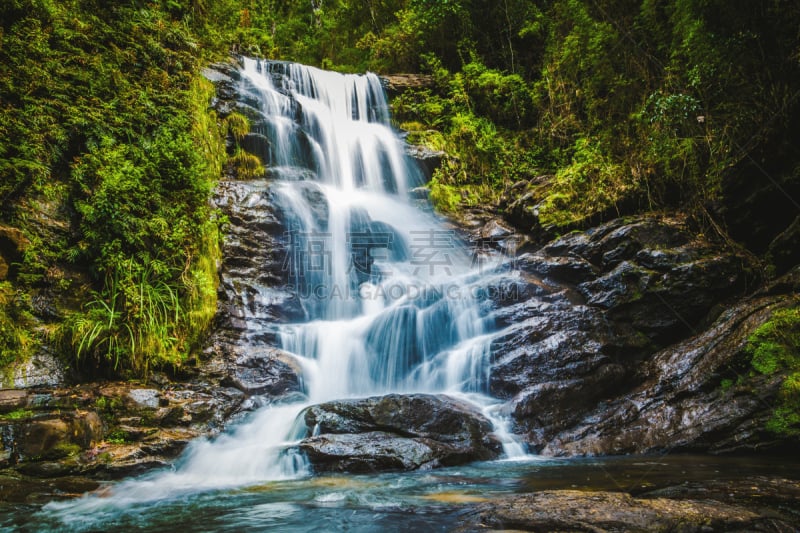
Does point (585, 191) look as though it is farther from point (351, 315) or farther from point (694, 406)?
point (351, 315)

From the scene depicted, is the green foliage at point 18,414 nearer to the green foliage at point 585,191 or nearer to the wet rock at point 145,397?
the wet rock at point 145,397

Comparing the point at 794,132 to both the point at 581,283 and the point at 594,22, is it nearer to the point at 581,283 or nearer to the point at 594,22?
the point at 581,283

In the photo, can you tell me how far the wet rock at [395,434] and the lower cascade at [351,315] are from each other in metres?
0.02

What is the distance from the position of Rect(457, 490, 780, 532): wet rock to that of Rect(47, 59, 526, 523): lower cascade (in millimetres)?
1949

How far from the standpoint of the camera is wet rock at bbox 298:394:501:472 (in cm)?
445

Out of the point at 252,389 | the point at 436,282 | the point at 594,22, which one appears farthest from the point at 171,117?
the point at 594,22

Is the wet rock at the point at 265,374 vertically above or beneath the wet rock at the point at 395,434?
above

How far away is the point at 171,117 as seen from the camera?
302 inches

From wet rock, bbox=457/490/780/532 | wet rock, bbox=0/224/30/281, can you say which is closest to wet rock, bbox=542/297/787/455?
wet rock, bbox=457/490/780/532

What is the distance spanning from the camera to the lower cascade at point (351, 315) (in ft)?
15.1

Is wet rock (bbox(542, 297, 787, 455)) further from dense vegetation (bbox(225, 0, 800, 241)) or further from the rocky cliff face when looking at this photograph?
dense vegetation (bbox(225, 0, 800, 241))

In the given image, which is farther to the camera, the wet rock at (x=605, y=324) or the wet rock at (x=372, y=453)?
the wet rock at (x=605, y=324)

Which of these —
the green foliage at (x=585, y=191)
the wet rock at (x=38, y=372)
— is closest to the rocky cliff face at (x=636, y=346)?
the green foliage at (x=585, y=191)

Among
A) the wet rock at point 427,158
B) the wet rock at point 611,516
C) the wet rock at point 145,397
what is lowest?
the wet rock at point 611,516
